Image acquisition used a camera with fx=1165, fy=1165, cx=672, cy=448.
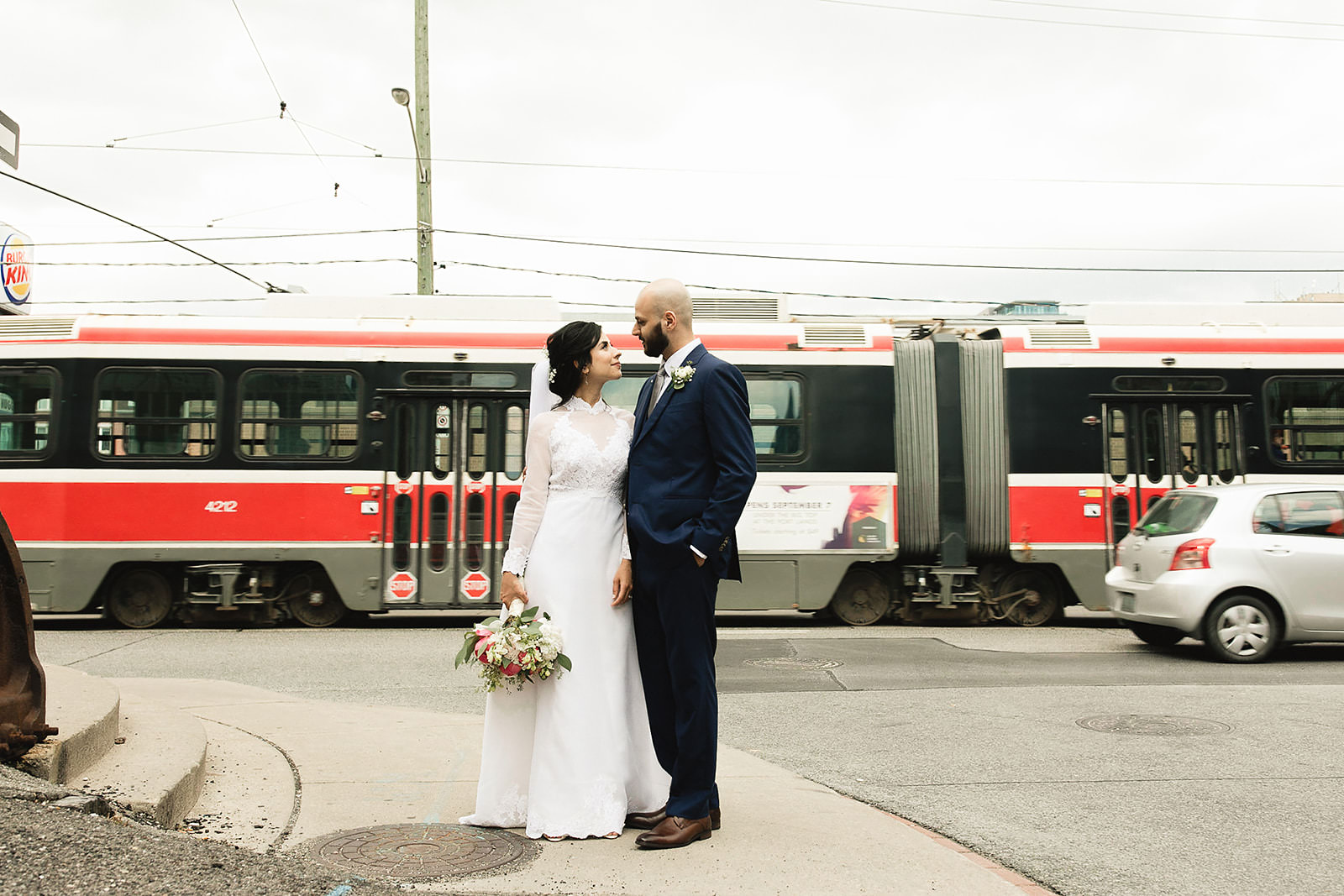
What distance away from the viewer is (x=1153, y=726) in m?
7.35

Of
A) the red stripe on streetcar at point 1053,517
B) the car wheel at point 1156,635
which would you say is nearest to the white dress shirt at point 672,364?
the car wheel at point 1156,635

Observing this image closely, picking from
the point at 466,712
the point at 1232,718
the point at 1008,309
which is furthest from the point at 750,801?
the point at 1008,309

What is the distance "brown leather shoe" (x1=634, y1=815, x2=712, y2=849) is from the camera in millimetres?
4316

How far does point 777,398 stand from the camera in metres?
13.5

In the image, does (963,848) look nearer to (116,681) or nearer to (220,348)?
(116,681)

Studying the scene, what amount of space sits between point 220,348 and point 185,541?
85.5 inches

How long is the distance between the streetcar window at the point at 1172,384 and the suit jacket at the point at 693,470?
10.3 m

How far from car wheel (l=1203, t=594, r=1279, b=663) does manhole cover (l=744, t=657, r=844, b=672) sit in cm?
325

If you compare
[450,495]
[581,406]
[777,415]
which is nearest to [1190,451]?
[777,415]

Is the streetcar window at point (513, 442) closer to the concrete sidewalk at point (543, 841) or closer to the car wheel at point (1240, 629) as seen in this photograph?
the concrete sidewalk at point (543, 841)

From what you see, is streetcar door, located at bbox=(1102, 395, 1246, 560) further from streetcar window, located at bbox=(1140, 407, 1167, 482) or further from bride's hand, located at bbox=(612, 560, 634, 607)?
bride's hand, located at bbox=(612, 560, 634, 607)

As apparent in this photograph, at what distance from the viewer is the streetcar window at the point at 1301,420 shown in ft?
44.7

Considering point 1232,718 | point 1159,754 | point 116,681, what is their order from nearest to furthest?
point 1159,754, point 1232,718, point 116,681

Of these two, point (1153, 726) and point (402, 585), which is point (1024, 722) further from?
point (402, 585)
